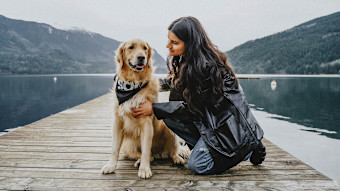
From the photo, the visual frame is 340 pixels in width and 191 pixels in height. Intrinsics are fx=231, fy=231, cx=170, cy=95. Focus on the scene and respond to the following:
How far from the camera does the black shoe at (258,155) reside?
237 centimetres

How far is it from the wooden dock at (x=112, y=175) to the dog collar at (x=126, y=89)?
76cm

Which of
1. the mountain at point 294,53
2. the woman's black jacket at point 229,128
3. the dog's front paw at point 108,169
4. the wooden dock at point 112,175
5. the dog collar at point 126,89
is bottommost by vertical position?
the wooden dock at point 112,175

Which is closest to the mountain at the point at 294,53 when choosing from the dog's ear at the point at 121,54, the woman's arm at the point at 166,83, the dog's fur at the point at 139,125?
the woman's arm at the point at 166,83

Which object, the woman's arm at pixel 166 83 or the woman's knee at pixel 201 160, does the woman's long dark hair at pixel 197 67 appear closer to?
the woman's knee at pixel 201 160

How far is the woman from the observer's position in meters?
2.10

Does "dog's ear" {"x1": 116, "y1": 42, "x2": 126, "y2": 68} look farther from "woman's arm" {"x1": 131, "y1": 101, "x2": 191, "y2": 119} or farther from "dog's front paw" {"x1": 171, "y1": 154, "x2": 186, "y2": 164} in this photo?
"dog's front paw" {"x1": 171, "y1": 154, "x2": 186, "y2": 164}

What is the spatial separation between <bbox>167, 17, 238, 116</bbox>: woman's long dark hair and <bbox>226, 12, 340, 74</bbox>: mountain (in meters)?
83.3

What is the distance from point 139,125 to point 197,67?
858 mm

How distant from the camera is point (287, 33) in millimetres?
115688

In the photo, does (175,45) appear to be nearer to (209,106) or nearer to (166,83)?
(209,106)

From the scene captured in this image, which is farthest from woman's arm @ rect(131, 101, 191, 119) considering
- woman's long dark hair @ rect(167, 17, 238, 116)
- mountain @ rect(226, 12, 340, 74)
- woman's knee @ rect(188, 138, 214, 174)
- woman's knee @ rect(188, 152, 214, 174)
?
mountain @ rect(226, 12, 340, 74)

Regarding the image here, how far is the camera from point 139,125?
2.40 m

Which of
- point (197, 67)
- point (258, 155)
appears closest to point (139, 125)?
point (197, 67)

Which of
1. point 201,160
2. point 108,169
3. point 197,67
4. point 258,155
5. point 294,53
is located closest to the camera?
point 197,67
